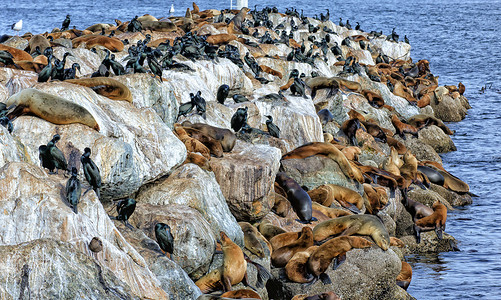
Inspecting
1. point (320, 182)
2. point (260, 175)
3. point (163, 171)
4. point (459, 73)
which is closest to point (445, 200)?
point (320, 182)

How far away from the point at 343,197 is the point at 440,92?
18005mm

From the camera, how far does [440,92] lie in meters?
31.5

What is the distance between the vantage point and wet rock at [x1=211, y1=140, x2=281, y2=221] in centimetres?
1270

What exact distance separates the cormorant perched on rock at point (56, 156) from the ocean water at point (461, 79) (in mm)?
6685

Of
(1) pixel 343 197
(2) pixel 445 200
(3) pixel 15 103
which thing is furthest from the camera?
(2) pixel 445 200

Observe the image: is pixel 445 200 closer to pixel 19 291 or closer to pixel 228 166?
pixel 228 166

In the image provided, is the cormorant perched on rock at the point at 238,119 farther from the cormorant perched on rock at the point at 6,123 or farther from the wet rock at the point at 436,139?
the wet rock at the point at 436,139

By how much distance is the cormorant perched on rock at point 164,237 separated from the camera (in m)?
9.42

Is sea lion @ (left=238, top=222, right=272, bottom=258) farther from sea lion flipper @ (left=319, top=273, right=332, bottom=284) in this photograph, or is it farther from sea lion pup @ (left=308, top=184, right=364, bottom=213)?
sea lion pup @ (left=308, top=184, right=364, bottom=213)

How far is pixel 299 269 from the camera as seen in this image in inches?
428

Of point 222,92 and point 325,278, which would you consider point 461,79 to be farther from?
point 325,278

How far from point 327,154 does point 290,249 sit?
476 centimetres

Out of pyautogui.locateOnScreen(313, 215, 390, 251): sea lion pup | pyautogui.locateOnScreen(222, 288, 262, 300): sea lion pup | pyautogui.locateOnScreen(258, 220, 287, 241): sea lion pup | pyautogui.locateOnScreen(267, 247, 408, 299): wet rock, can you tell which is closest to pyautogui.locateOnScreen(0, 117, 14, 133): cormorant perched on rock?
pyautogui.locateOnScreen(222, 288, 262, 300): sea lion pup

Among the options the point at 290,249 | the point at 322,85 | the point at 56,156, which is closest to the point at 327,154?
the point at 290,249
